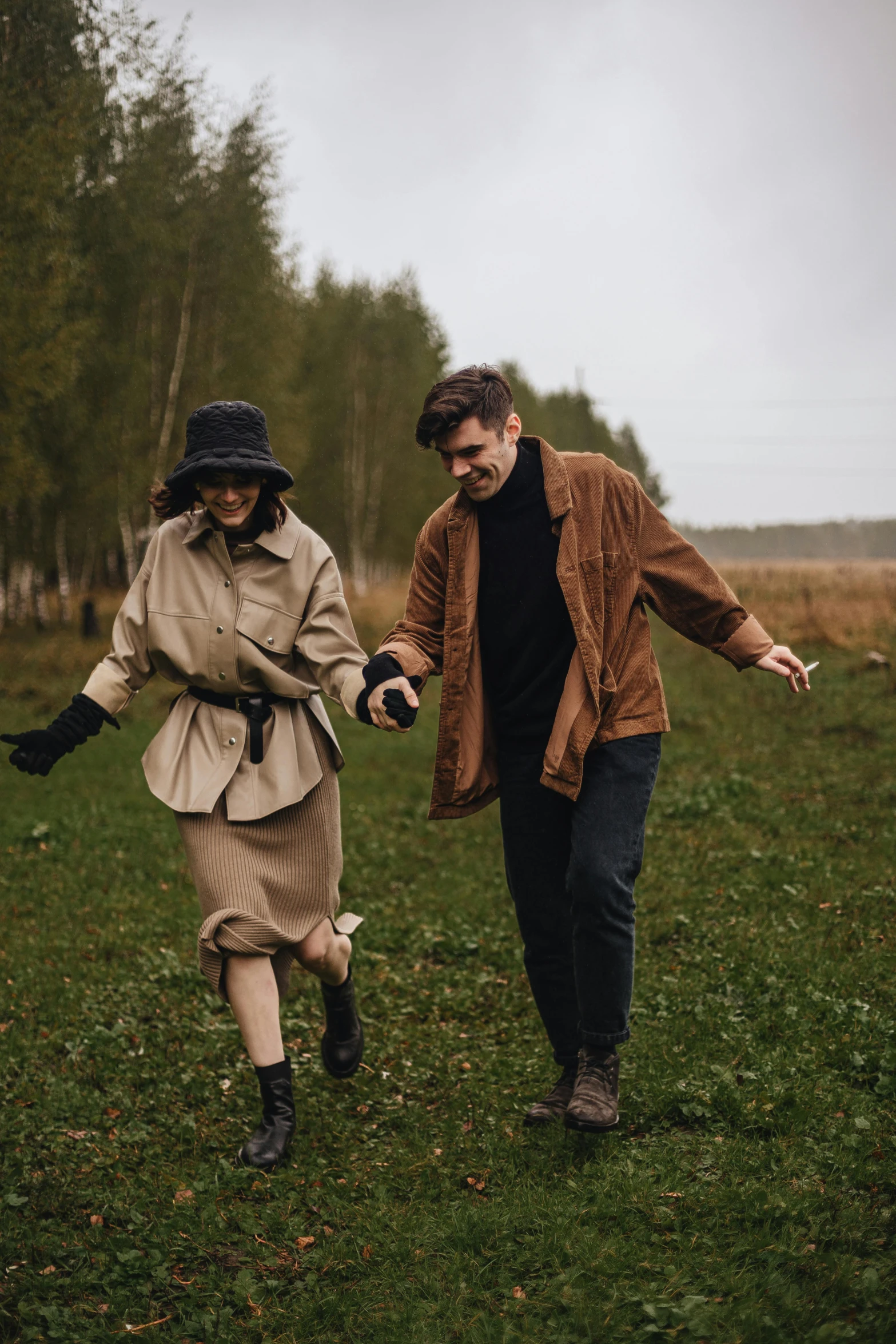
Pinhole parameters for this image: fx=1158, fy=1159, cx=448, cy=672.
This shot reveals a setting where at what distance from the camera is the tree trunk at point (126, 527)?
24.5 metres

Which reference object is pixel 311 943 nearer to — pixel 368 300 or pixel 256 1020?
pixel 256 1020

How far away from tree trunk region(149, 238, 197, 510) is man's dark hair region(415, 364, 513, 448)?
868 inches

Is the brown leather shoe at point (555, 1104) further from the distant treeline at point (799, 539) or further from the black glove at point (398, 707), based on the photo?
the distant treeline at point (799, 539)

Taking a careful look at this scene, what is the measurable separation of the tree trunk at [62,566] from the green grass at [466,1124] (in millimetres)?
17737

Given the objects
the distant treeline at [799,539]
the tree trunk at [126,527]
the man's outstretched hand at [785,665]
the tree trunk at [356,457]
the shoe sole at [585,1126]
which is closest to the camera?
the shoe sole at [585,1126]

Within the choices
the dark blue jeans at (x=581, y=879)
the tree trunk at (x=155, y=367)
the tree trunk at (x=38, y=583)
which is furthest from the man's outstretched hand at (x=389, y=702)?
A: the tree trunk at (x=38, y=583)

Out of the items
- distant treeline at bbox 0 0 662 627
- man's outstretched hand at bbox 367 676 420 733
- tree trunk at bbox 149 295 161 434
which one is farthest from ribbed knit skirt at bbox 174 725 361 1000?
tree trunk at bbox 149 295 161 434

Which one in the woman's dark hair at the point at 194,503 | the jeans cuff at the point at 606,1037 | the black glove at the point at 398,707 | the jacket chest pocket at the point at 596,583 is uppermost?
the woman's dark hair at the point at 194,503

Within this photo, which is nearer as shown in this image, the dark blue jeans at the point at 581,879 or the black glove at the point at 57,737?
the dark blue jeans at the point at 581,879

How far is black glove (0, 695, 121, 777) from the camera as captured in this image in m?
4.02

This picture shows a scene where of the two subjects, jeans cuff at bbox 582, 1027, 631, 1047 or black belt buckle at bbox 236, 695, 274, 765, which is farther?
black belt buckle at bbox 236, 695, 274, 765

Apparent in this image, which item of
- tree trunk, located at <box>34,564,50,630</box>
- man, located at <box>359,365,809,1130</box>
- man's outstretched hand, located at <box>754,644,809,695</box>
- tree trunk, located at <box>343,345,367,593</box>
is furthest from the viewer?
tree trunk, located at <box>343,345,367,593</box>

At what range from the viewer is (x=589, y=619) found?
12.9ft

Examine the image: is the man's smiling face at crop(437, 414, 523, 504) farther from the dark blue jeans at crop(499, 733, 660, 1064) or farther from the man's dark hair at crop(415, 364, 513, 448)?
the dark blue jeans at crop(499, 733, 660, 1064)
